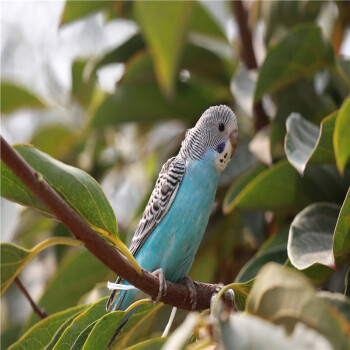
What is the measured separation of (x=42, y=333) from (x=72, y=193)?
0.37 meters

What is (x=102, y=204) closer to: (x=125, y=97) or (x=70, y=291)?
(x=70, y=291)

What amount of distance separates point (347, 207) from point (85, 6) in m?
1.27

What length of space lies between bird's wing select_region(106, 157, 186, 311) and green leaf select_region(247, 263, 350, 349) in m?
0.63

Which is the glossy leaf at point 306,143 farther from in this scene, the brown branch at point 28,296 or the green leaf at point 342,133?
the brown branch at point 28,296

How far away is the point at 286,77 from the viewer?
1561 millimetres

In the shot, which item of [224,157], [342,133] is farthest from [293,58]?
[342,133]

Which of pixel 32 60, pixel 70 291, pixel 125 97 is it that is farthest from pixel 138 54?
pixel 32 60

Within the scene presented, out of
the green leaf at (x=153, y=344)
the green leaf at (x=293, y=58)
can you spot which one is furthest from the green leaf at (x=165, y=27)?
the green leaf at (x=153, y=344)

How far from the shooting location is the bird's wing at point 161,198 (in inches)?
50.5

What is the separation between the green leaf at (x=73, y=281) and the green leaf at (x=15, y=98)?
809mm

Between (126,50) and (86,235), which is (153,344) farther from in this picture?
(126,50)

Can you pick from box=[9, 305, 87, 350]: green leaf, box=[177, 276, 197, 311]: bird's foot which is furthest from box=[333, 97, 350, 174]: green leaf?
box=[9, 305, 87, 350]: green leaf

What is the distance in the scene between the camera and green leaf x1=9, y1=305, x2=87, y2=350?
113 centimetres

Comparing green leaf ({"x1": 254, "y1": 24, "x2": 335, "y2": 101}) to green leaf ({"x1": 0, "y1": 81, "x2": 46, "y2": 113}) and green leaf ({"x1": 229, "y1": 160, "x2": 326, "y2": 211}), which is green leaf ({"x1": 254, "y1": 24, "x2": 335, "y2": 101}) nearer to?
green leaf ({"x1": 229, "y1": 160, "x2": 326, "y2": 211})
